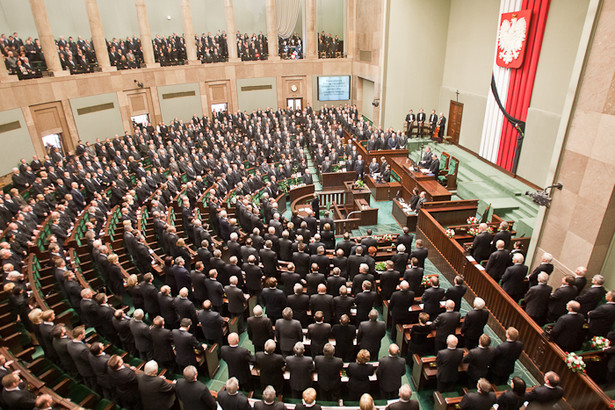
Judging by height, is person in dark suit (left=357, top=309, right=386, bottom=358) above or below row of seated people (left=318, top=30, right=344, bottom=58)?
below

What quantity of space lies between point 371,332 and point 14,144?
15056mm

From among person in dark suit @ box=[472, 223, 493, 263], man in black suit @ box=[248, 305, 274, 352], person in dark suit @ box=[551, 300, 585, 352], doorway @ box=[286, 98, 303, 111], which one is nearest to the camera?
person in dark suit @ box=[551, 300, 585, 352]

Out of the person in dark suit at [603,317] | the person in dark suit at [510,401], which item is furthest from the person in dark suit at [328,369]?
the person in dark suit at [603,317]

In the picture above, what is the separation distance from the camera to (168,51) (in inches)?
836

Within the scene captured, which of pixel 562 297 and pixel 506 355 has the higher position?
pixel 562 297

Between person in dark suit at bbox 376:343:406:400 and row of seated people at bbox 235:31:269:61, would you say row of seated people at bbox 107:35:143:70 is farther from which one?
person in dark suit at bbox 376:343:406:400

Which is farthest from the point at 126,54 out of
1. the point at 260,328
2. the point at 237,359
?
the point at 237,359

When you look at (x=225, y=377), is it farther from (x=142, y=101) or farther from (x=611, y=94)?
(x=142, y=101)

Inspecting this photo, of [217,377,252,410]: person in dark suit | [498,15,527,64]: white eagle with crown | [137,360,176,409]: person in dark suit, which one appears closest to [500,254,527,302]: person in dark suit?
[217,377,252,410]: person in dark suit

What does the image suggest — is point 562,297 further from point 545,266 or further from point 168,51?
point 168,51

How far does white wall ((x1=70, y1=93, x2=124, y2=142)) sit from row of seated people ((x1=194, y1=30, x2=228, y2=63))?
6.37 m

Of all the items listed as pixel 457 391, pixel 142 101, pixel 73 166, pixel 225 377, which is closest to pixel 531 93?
pixel 457 391

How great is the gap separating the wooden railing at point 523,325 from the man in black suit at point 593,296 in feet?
3.20

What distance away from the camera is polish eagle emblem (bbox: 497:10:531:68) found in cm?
1200
